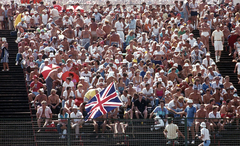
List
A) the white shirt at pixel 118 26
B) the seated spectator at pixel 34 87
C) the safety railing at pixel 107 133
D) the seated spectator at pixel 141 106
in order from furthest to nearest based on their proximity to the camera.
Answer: the white shirt at pixel 118 26 < the seated spectator at pixel 34 87 < the seated spectator at pixel 141 106 < the safety railing at pixel 107 133

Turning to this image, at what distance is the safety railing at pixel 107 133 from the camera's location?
15742 millimetres

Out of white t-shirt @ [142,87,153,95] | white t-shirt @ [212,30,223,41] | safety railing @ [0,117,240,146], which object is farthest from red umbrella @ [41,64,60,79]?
white t-shirt @ [212,30,223,41]

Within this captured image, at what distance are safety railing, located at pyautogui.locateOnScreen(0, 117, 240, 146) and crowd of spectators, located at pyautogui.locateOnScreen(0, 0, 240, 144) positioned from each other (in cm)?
14

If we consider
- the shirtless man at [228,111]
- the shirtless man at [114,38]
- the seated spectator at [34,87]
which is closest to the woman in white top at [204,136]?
the shirtless man at [228,111]

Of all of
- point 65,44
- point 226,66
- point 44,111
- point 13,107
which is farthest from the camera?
point 226,66

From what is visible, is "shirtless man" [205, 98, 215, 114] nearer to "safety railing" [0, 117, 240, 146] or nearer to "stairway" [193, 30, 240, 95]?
"safety railing" [0, 117, 240, 146]

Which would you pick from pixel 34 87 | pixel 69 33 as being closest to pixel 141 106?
pixel 34 87

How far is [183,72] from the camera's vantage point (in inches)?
862

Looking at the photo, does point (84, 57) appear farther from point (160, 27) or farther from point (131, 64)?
point (160, 27)

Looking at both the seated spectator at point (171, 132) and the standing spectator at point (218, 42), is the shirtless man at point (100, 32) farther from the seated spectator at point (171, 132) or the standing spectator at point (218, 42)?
the seated spectator at point (171, 132)

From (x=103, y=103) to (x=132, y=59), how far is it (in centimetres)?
602

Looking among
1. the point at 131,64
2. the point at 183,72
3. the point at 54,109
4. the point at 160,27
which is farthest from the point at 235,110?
the point at 160,27

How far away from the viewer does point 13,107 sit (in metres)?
21.0

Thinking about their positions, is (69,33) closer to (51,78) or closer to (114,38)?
(114,38)
